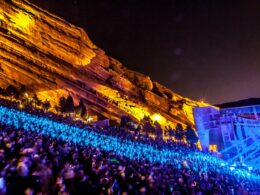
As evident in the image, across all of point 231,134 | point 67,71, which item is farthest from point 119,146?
point 67,71

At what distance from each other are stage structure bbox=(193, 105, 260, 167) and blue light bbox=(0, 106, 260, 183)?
19.4 ft

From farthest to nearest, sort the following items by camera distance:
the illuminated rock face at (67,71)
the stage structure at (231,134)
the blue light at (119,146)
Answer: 1. the illuminated rock face at (67,71)
2. the stage structure at (231,134)
3. the blue light at (119,146)

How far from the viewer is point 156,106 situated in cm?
5916

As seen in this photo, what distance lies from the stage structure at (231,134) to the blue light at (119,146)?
590cm

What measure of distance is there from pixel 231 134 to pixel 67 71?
2910cm

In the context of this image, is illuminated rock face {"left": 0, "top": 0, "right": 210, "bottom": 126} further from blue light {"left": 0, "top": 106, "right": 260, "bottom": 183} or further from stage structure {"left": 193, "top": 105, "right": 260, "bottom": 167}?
blue light {"left": 0, "top": 106, "right": 260, "bottom": 183}

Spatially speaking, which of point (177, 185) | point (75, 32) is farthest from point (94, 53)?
point (177, 185)

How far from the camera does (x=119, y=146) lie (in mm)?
18344

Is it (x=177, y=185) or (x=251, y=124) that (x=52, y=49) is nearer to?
(x=251, y=124)

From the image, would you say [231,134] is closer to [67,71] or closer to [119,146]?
[119,146]

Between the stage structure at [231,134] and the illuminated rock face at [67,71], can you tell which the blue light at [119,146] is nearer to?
the stage structure at [231,134]

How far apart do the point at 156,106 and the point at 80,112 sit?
22.5 meters

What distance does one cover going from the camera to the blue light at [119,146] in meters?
16.8

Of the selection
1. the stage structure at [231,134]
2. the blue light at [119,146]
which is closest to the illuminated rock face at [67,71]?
the stage structure at [231,134]
